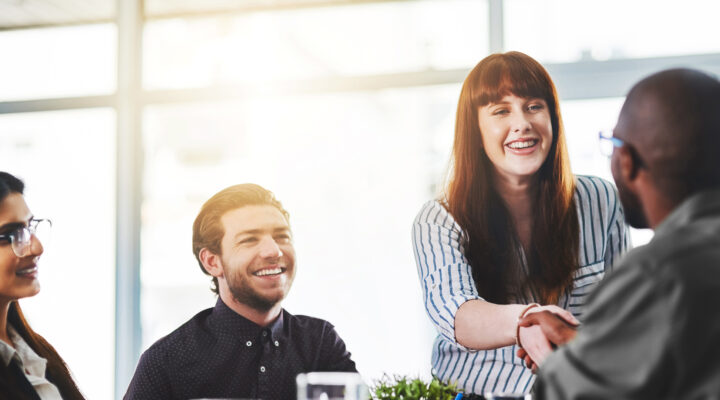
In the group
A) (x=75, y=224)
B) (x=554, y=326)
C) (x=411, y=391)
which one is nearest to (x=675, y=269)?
(x=554, y=326)

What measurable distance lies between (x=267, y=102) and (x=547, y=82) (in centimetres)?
167

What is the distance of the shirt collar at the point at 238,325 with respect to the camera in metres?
2.24

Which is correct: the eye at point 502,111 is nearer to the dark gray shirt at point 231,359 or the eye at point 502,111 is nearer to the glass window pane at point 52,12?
the dark gray shirt at point 231,359

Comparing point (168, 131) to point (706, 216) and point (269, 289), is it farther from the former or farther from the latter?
point (706, 216)

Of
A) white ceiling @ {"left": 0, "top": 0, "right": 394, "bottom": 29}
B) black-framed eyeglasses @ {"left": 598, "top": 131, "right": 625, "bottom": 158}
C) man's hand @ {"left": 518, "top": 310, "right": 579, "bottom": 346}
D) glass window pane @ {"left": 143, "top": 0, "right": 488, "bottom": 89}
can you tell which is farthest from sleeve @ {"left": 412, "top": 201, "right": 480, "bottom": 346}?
white ceiling @ {"left": 0, "top": 0, "right": 394, "bottom": 29}

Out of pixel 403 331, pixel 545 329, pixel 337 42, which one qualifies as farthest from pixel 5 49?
pixel 545 329

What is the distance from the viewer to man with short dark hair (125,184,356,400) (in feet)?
7.13

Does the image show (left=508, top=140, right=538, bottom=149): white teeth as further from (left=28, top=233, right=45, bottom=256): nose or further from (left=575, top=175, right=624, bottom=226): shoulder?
(left=28, top=233, right=45, bottom=256): nose

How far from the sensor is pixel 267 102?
11.9ft

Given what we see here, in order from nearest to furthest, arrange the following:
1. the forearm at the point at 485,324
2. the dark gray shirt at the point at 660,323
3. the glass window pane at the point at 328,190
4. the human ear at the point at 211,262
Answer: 1. the dark gray shirt at the point at 660,323
2. the forearm at the point at 485,324
3. the human ear at the point at 211,262
4. the glass window pane at the point at 328,190

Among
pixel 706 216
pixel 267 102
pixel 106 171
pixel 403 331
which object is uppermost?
pixel 267 102

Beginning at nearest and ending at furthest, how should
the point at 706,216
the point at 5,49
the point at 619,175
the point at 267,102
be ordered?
the point at 706,216, the point at 619,175, the point at 267,102, the point at 5,49

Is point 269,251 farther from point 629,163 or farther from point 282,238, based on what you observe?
point 629,163

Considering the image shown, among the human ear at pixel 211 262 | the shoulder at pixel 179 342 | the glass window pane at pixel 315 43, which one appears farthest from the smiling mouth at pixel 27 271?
the glass window pane at pixel 315 43
